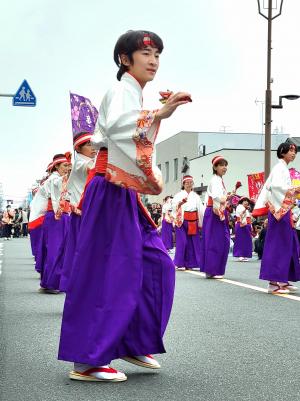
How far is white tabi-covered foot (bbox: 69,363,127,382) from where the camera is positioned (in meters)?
4.45

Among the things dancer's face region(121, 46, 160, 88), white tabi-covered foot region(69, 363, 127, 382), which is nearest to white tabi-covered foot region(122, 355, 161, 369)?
white tabi-covered foot region(69, 363, 127, 382)

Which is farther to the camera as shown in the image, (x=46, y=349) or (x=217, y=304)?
(x=217, y=304)

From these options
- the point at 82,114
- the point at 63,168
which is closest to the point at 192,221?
the point at 63,168

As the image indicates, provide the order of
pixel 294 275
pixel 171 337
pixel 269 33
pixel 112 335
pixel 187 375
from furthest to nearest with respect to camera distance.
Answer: pixel 269 33 < pixel 294 275 < pixel 171 337 < pixel 187 375 < pixel 112 335

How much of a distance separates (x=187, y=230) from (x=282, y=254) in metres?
5.85

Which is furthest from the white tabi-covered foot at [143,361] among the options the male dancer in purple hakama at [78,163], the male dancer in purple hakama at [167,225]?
the male dancer in purple hakama at [167,225]

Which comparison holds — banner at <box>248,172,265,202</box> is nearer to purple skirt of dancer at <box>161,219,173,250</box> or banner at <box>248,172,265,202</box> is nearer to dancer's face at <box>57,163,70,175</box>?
purple skirt of dancer at <box>161,219,173,250</box>

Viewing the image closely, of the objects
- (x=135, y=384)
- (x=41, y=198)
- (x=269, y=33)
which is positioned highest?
(x=269, y=33)

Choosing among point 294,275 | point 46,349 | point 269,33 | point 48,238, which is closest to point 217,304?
point 294,275

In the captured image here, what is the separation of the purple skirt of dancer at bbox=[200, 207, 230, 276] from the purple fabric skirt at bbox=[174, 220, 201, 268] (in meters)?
2.31

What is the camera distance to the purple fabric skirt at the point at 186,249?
15969 mm

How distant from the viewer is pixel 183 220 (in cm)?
1599

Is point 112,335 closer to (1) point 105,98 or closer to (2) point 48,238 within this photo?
(1) point 105,98

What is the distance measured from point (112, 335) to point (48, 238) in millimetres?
6135
